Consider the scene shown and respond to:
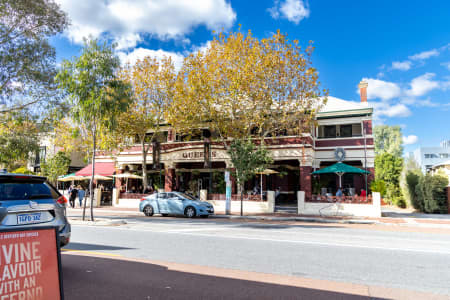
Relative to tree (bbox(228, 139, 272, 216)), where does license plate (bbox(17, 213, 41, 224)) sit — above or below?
below

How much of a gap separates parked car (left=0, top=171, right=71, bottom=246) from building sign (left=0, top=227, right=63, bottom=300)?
2070 millimetres

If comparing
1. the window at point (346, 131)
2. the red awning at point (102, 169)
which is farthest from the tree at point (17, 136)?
the window at point (346, 131)

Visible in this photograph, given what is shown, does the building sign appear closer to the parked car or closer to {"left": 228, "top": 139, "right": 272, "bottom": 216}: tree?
the parked car

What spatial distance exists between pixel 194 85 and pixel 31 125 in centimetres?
963

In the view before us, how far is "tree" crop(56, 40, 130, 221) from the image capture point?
47.9ft

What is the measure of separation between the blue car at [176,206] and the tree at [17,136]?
6.85 metres

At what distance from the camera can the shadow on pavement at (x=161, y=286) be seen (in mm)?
4531

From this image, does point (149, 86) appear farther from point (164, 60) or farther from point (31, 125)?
point (31, 125)

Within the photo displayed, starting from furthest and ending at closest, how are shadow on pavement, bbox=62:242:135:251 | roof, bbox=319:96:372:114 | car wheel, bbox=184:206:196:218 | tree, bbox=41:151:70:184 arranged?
tree, bbox=41:151:70:184, roof, bbox=319:96:372:114, car wheel, bbox=184:206:196:218, shadow on pavement, bbox=62:242:135:251

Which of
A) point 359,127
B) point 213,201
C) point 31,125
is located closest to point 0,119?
point 31,125

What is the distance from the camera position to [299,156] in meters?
23.7

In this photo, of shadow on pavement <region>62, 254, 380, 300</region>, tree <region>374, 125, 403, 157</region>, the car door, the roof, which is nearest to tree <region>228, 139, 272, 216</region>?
the car door

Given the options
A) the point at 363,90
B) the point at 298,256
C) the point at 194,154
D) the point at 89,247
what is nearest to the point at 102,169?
the point at 194,154

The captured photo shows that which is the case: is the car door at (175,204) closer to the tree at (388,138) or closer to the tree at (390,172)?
the tree at (390,172)
